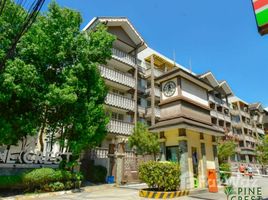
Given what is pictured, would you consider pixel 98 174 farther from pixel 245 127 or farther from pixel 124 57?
pixel 245 127

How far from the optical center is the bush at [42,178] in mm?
13117

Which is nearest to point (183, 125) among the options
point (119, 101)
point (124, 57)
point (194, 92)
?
point (194, 92)

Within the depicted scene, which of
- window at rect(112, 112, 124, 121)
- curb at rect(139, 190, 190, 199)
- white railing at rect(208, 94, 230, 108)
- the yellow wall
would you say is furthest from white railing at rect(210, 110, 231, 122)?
curb at rect(139, 190, 190, 199)

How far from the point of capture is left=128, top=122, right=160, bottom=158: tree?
1952 centimetres

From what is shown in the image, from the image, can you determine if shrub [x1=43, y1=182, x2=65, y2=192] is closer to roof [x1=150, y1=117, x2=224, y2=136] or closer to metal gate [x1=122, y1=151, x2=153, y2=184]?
metal gate [x1=122, y1=151, x2=153, y2=184]

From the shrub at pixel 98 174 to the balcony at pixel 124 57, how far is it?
12.2 m

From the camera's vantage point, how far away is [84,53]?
51.8 feet

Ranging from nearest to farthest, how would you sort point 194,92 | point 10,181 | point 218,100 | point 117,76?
point 10,181, point 194,92, point 117,76, point 218,100

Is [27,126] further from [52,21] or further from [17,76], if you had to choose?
[52,21]

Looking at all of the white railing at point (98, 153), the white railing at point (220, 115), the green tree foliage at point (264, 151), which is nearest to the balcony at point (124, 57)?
the white railing at point (98, 153)

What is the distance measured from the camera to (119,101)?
24.1 meters

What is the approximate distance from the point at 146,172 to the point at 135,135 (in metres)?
7.49

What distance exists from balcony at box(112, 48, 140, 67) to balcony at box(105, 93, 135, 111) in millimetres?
4591

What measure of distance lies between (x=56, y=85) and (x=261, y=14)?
1311 centimetres
